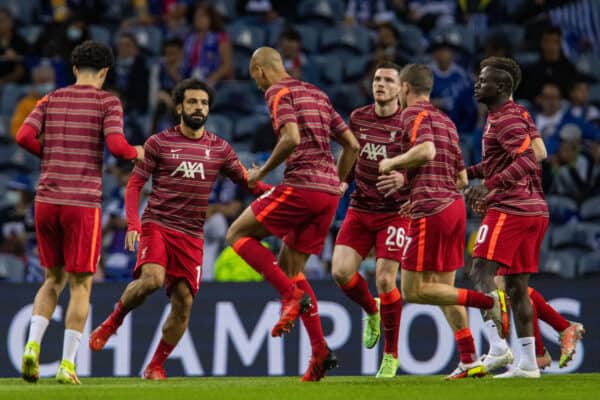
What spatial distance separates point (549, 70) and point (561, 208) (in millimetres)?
2571

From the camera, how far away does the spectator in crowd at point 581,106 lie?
16.1 metres

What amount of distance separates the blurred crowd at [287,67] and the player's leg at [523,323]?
4297 mm

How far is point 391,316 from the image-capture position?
10555 millimetres

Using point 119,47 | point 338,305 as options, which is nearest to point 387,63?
point 338,305

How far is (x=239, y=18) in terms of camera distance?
1867 centimetres

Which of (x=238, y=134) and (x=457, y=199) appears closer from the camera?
(x=457, y=199)

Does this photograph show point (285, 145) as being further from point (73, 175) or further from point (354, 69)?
point (354, 69)

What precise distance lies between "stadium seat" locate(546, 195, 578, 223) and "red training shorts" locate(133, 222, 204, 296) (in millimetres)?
5726

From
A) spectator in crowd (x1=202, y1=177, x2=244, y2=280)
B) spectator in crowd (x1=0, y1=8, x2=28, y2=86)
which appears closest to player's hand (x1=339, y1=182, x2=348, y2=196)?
spectator in crowd (x1=202, y1=177, x2=244, y2=280)

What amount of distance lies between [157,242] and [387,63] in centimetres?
231

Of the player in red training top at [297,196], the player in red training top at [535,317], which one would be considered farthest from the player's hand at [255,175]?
the player in red training top at [535,317]

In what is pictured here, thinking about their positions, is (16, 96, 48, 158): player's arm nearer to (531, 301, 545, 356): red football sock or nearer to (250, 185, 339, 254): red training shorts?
(250, 185, 339, 254): red training shorts

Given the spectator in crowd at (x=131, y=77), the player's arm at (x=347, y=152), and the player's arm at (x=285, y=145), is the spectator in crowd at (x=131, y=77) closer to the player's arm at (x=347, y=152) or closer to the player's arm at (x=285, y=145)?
the player's arm at (x=347, y=152)

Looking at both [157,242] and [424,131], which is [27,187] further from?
[424,131]
